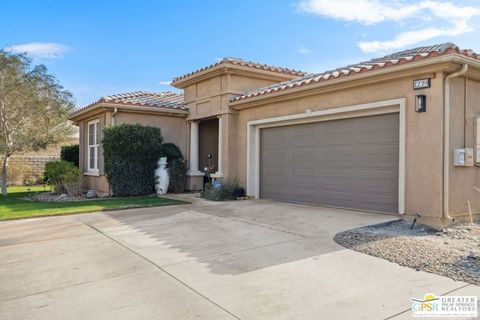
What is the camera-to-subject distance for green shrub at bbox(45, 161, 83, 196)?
13.2 meters

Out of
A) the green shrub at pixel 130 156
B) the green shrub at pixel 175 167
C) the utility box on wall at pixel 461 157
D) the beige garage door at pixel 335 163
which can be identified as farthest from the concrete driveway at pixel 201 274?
the green shrub at pixel 175 167

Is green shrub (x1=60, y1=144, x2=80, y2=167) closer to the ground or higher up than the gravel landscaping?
higher up

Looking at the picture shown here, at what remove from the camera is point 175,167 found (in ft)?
44.6

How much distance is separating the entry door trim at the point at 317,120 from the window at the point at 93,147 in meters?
6.69

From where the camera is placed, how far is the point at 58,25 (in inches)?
547

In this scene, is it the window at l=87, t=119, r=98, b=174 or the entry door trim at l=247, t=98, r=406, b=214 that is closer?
the entry door trim at l=247, t=98, r=406, b=214

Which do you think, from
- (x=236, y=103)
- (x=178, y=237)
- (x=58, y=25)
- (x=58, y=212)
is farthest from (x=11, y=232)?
Result: (x=58, y=25)

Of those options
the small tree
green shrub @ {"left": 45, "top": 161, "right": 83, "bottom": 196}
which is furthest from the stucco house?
the small tree

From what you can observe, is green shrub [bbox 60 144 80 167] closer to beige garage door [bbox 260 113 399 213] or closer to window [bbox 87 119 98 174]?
window [bbox 87 119 98 174]
